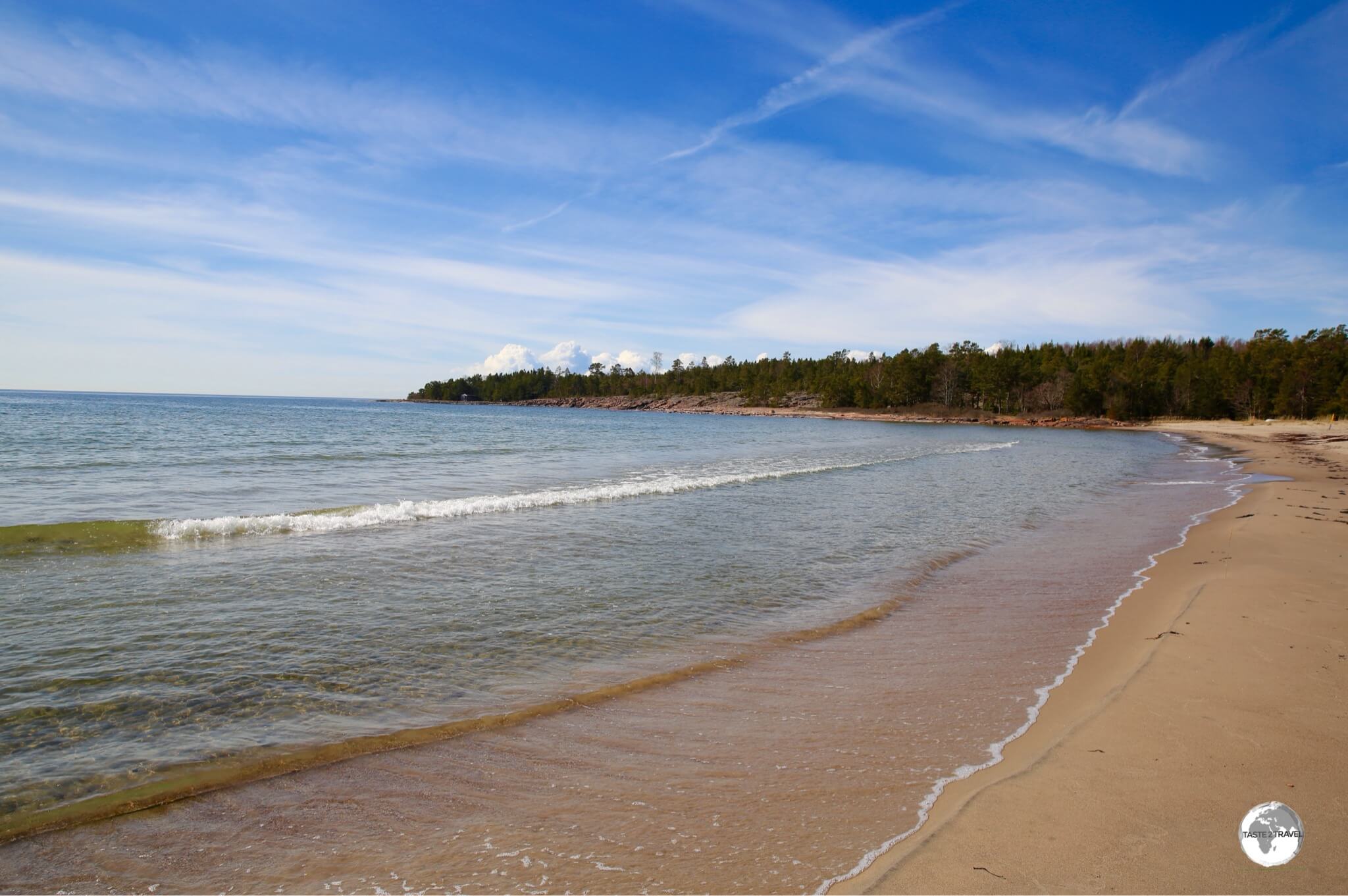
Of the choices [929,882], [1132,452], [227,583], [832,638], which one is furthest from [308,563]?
[1132,452]

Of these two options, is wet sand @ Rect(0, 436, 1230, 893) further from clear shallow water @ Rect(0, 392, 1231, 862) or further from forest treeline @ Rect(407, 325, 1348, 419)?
forest treeline @ Rect(407, 325, 1348, 419)

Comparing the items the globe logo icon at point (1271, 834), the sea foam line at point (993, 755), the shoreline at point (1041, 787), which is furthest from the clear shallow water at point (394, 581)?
the globe logo icon at point (1271, 834)

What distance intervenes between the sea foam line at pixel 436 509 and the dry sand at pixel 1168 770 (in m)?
13.6

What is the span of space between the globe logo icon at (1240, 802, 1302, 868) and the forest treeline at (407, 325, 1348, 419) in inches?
3990

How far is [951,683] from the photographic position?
649 centimetres

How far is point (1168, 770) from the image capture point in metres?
4.55

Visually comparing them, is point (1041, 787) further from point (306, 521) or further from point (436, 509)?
A: point (436, 509)

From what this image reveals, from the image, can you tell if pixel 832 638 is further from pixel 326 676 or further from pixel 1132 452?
pixel 1132 452

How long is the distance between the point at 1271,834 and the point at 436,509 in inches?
638

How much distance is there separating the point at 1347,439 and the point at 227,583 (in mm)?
65107

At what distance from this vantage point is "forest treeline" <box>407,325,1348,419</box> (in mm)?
87062

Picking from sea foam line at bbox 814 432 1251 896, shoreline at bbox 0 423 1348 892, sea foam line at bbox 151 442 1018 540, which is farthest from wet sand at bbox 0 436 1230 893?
sea foam line at bbox 151 442 1018 540

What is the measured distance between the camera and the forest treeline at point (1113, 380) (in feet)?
286

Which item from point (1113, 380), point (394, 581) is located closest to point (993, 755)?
point (394, 581)
